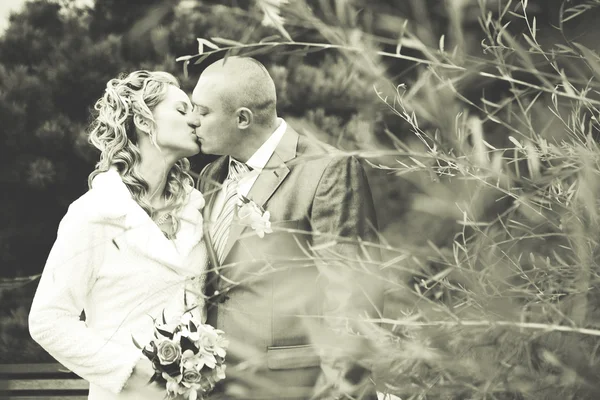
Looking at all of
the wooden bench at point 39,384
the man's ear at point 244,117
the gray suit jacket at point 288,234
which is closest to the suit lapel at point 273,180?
the gray suit jacket at point 288,234

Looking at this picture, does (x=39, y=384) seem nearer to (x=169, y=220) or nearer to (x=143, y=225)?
(x=169, y=220)

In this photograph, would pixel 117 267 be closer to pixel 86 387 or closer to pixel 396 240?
pixel 396 240

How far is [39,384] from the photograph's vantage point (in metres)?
4.38

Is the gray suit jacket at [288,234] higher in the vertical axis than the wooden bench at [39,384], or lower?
higher

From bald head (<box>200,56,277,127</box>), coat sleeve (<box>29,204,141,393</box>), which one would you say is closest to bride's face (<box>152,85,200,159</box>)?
bald head (<box>200,56,277,127</box>)

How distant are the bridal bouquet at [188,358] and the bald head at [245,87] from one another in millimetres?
638

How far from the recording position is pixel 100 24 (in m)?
4.34

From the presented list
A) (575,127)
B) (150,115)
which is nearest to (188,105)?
(150,115)

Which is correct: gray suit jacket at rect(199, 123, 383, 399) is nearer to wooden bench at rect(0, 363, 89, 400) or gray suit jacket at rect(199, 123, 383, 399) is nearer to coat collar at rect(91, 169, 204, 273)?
coat collar at rect(91, 169, 204, 273)

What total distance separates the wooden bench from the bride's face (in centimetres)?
217

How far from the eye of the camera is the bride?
2.37 metres

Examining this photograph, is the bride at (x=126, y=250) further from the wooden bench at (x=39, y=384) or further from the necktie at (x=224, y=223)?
the wooden bench at (x=39, y=384)

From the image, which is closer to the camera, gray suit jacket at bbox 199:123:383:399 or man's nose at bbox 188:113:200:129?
gray suit jacket at bbox 199:123:383:399

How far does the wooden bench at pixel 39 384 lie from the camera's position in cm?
432
